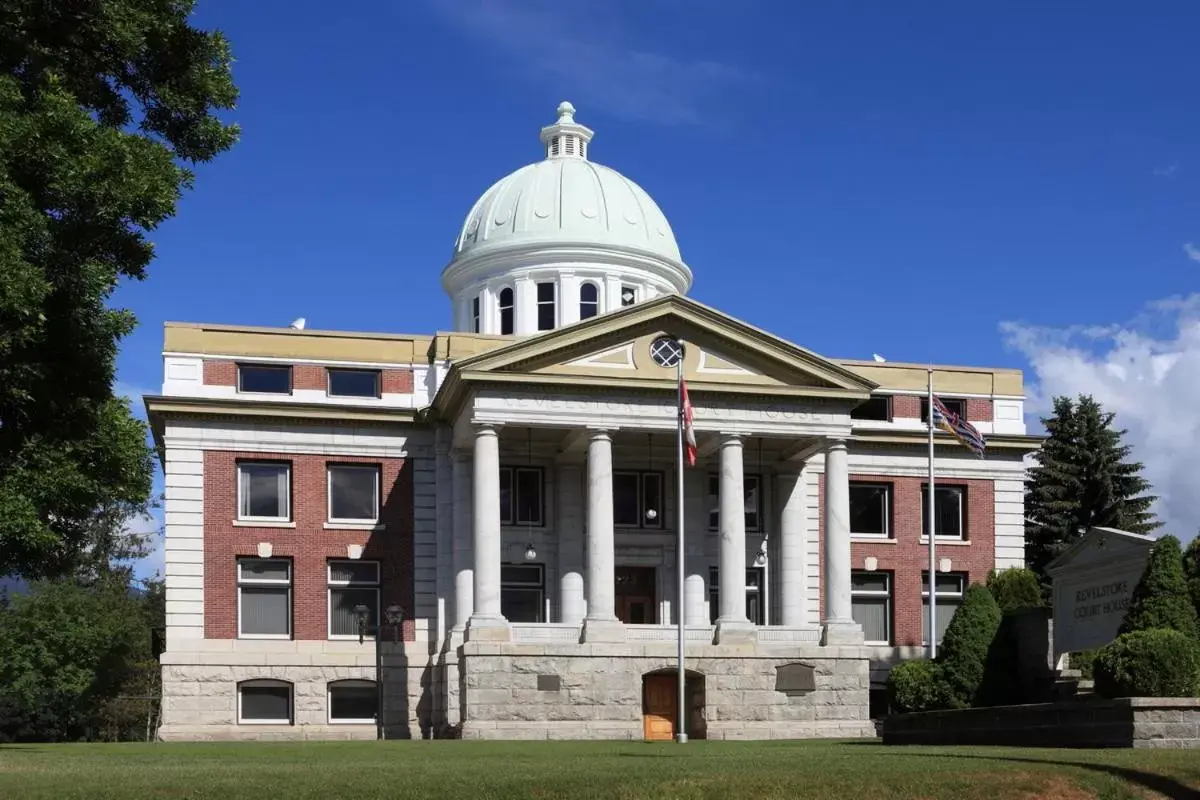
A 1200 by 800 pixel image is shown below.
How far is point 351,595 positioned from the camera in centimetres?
5206

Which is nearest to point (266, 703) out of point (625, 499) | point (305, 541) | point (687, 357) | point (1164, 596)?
point (305, 541)

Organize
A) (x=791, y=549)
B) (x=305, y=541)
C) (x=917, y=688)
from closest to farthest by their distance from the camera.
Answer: (x=917, y=688), (x=305, y=541), (x=791, y=549)

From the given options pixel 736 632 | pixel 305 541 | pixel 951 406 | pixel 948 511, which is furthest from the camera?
pixel 951 406

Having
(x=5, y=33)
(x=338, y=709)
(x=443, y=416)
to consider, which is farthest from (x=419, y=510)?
(x=5, y=33)

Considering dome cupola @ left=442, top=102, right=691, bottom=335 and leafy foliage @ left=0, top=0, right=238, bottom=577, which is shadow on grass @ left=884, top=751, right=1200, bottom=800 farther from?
dome cupola @ left=442, top=102, right=691, bottom=335

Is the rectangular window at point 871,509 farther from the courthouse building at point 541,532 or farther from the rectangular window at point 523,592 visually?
the rectangular window at point 523,592

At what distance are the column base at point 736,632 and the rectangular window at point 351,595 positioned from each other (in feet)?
35.7

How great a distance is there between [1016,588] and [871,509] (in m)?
6.46

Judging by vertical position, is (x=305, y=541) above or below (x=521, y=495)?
below

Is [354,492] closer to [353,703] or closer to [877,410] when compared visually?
[353,703]

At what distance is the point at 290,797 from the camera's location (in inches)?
838

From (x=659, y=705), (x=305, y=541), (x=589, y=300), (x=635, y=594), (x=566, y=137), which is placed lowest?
(x=659, y=705)

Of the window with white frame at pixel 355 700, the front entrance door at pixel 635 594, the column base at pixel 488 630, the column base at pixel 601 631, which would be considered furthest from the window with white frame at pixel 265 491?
the front entrance door at pixel 635 594

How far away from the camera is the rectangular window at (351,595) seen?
2040 inches
